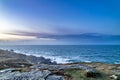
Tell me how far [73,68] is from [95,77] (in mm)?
3146

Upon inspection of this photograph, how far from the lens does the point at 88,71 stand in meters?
17.5

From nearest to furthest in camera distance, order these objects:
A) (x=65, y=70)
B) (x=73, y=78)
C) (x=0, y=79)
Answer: (x=0, y=79), (x=73, y=78), (x=65, y=70)

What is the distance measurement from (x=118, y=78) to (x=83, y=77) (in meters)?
3.64

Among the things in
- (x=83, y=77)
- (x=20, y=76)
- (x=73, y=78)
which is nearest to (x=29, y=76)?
Result: (x=20, y=76)

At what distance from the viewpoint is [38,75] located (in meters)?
16.2

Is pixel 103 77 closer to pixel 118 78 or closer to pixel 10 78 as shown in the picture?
pixel 118 78

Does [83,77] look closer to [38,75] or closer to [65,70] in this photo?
[65,70]

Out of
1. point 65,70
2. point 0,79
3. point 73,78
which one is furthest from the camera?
point 65,70

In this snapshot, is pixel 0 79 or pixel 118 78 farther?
pixel 118 78

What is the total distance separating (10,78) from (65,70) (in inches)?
253

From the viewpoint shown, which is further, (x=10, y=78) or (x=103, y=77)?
(x=103, y=77)

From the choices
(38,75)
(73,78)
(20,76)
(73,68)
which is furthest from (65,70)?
(20,76)

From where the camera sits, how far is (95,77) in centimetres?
1730

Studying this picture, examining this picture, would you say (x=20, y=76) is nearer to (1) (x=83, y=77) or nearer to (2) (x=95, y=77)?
(1) (x=83, y=77)
